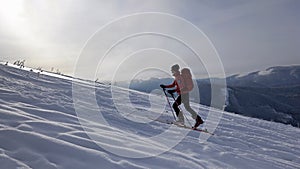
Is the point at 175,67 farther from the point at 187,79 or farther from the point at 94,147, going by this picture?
the point at 94,147

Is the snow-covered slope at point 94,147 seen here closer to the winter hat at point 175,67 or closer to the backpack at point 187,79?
the backpack at point 187,79

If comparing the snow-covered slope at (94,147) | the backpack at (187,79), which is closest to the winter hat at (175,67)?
the backpack at (187,79)

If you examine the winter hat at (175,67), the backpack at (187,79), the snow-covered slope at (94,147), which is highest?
Answer: the winter hat at (175,67)

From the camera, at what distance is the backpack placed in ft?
32.8

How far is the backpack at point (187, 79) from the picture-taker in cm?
1000

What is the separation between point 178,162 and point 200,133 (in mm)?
4218

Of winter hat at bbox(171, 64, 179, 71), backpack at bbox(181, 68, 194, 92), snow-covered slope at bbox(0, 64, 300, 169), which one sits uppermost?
winter hat at bbox(171, 64, 179, 71)

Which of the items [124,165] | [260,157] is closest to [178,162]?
[124,165]

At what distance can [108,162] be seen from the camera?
12.8ft

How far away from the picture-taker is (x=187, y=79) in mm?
10070

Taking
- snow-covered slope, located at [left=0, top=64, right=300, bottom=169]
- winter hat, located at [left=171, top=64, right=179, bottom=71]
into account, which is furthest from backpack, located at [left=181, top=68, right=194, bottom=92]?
snow-covered slope, located at [left=0, top=64, right=300, bottom=169]

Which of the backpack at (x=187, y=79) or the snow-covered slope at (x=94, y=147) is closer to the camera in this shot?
the snow-covered slope at (x=94, y=147)

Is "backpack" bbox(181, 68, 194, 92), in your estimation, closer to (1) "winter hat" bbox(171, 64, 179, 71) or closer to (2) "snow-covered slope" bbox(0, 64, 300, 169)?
(1) "winter hat" bbox(171, 64, 179, 71)

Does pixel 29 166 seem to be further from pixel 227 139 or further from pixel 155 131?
pixel 227 139
